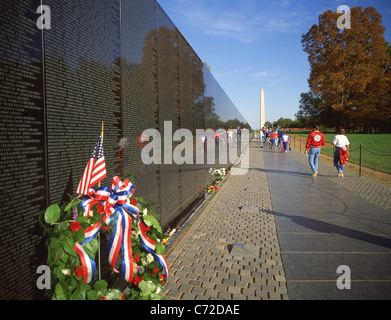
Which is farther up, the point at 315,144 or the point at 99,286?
the point at 315,144

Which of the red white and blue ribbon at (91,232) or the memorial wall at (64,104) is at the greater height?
the memorial wall at (64,104)

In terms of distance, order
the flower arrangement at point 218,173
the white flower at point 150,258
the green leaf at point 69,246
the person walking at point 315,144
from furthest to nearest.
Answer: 1. the person walking at point 315,144
2. the flower arrangement at point 218,173
3. the white flower at point 150,258
4. the green leaf at point 69,246

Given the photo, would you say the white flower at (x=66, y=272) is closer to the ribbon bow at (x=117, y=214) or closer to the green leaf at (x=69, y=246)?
the green leaf at (x=69, y=246)

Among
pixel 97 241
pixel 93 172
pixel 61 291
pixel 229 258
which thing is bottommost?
pixel 229 258

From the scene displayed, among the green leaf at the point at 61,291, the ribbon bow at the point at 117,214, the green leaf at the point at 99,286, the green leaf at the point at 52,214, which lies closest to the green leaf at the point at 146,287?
the ribbon bow at the point at 117,214

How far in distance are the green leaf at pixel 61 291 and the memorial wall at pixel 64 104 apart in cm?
35

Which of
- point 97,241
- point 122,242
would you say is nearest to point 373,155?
point 122,242

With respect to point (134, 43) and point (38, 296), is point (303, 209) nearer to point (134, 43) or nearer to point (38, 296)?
point (134, 43)

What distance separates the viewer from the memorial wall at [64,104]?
82.5 inches

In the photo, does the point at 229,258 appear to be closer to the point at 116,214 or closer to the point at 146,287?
the point at 146,287

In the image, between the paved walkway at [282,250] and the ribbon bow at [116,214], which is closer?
the ribbon bow at [116,214]

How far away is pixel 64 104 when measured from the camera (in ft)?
8.75

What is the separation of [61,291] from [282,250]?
3363mm

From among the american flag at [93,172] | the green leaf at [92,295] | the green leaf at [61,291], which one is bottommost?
the green leaf at [92,295]
